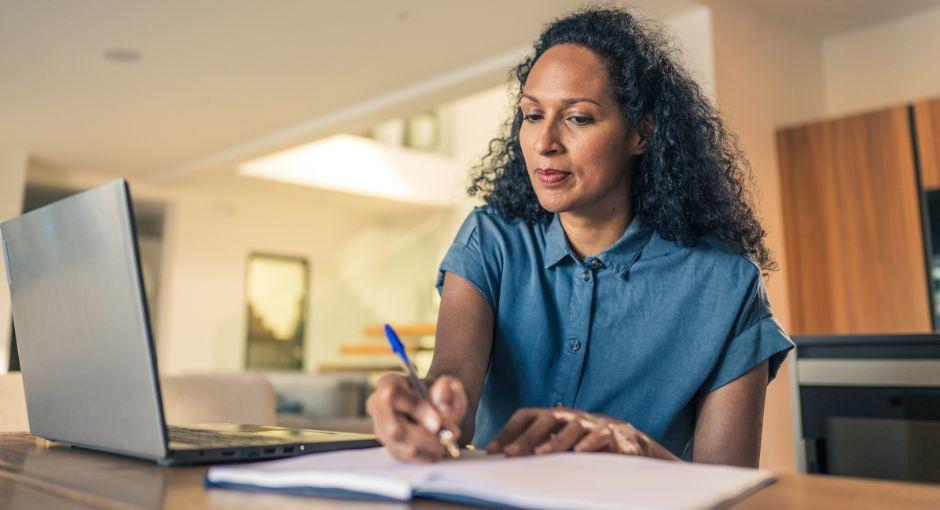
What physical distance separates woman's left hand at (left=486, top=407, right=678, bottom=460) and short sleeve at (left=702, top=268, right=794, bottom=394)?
1.04 feet

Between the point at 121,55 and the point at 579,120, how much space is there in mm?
3894

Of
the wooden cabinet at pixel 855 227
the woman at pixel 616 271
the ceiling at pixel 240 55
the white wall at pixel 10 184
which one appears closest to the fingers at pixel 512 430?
the woman at pixel 616 271

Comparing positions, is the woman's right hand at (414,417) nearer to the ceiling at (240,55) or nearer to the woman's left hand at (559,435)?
the woman's left hand at (559,435)

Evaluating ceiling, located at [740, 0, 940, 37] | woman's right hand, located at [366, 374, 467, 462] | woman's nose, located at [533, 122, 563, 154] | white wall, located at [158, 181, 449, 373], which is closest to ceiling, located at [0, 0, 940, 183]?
ceiling, located at [740, 0, 940, 37]

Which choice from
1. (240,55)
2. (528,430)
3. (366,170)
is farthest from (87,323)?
(366,170)

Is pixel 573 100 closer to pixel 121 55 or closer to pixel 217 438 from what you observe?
pixel 217 438

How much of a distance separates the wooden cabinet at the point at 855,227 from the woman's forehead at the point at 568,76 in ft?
8.64

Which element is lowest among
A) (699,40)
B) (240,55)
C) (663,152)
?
(663,152)

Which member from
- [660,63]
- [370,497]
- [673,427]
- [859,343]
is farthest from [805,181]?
[370,497]

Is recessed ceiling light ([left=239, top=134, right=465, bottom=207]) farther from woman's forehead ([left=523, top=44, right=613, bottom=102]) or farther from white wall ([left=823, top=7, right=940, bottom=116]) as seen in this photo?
woman's forehead ([left=523, top=44, right=613, bottom=102])

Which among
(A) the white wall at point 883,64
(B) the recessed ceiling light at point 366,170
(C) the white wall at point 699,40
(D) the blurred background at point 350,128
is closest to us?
(D) the blurred background at point 350,128

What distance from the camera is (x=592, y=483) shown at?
0.56m

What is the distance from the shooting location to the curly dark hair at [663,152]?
1.25 meters

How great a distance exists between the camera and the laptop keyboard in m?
0.82
